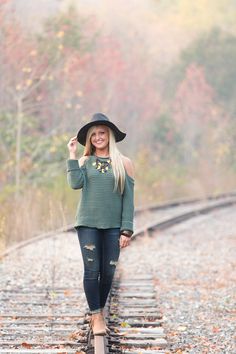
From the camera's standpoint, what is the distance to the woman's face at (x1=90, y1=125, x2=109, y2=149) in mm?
5875

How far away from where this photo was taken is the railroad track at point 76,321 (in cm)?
570

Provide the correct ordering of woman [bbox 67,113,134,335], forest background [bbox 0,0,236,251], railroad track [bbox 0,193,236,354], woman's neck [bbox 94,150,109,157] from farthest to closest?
forest background [bbox 0,0,236,251]
woman's neck [bbox 94,150,109,157]
woman [bbox 67,113,134,335]
railroad track [bbox 0,193,236,354]

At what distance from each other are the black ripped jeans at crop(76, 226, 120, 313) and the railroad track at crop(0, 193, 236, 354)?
0.31 m

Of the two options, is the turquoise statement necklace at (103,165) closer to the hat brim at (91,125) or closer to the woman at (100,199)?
the woman at (100,199)

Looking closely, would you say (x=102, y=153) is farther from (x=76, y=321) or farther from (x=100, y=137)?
(x=76, y=321)

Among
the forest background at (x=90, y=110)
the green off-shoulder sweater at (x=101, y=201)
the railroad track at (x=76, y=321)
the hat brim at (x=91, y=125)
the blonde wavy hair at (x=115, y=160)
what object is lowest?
the railroad track at (x=76, y=321)

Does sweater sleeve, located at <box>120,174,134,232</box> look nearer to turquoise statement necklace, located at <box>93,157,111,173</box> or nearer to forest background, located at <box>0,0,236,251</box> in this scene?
turquoise statement necklace, located at <box>93,157,111,173</box>

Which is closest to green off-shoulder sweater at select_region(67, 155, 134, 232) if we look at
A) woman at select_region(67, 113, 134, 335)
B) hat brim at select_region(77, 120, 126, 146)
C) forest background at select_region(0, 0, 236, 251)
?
woman at select_region(67, 113, 134, 335)

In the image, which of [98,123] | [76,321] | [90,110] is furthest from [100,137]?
[90,110]

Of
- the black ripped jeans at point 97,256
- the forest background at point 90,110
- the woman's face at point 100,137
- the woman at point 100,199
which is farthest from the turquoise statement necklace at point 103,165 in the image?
the forest background at point 90,110

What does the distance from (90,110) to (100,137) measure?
15941 millimetres

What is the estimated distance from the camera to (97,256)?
5906 millimetres

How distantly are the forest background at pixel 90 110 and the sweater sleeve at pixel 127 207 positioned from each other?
2361 millimetres

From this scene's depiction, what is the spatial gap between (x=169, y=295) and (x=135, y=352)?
9.46 ft
